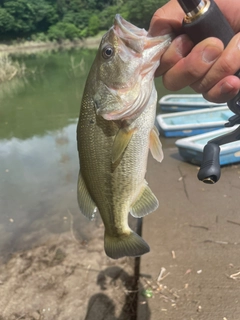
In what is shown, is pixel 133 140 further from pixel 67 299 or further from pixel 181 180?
pixel 181 180

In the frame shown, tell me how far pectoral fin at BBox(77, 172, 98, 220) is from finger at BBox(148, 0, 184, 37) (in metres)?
0.82

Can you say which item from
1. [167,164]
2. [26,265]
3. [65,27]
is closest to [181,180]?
[167,164]

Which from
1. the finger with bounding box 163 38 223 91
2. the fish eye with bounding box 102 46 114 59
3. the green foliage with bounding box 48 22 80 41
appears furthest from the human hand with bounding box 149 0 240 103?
the green foliage with bounding box 48 22 80 41

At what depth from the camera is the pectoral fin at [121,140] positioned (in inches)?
60.2

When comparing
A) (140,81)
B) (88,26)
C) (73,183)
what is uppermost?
(140,81)

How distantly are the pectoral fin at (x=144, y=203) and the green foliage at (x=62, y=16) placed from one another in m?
44.6

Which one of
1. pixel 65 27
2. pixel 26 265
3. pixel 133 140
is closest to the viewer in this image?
pixel 133 140

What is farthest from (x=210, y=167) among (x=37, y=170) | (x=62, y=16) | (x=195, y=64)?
(x=62, y=16)

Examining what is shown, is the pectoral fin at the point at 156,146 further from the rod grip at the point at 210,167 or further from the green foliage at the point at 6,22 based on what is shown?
the green foliage at the point at 6,22

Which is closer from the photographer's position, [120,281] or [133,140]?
[133,140]

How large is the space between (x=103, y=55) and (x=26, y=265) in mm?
3729

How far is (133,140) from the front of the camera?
158 cm

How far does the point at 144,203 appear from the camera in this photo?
1.77 meters

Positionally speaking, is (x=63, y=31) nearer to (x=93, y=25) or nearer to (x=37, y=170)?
(x=93, y=25)
